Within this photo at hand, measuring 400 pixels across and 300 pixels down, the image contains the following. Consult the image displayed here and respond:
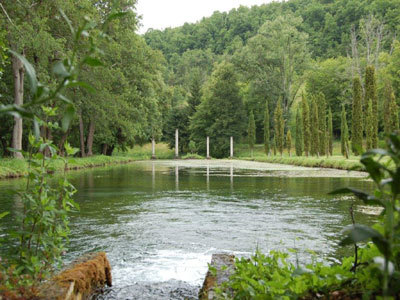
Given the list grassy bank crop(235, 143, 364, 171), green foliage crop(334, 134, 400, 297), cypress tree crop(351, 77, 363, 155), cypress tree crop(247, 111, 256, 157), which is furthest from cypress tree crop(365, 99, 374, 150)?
green foliage crop(334, 134, 400, 297)

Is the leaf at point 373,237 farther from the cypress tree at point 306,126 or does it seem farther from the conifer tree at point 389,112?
the cypress tree at point 306,126

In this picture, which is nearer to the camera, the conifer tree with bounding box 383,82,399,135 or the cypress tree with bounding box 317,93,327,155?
the conifer tree with bounding box 383,82,399,135

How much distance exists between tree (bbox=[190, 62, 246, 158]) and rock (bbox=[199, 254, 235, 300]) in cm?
4922

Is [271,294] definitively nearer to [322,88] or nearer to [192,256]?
[192,256]

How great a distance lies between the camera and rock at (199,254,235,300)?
2844 mm

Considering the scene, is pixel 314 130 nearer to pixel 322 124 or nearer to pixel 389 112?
pixel 322 124

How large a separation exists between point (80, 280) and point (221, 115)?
50840 mm

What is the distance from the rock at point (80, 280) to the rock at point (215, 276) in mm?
921

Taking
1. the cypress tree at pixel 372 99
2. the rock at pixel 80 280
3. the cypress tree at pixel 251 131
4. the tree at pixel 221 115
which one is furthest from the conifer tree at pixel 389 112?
the rock at pixel 80 280

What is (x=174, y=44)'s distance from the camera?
3585 inches

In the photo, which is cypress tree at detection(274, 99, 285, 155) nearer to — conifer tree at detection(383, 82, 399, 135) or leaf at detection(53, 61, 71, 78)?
conifer tree at detection(383, 82, 399, 135)

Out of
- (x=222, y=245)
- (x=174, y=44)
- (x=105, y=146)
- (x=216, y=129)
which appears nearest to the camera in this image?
(x=222, y=245)

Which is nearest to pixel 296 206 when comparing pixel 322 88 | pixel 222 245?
pixel 222 245

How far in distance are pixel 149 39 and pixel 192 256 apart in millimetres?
84466
